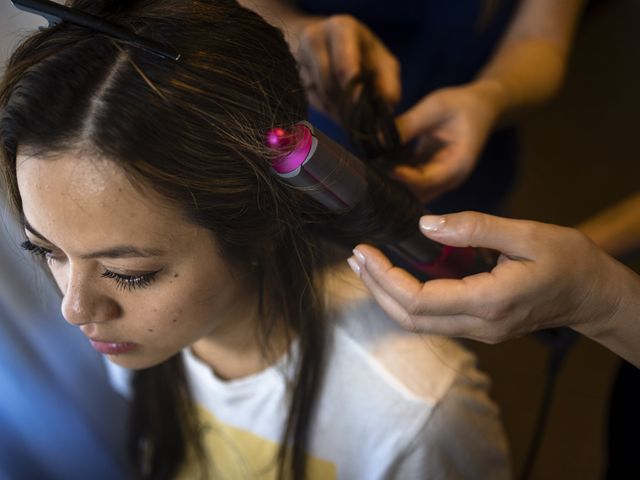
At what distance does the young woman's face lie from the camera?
1.67 ft

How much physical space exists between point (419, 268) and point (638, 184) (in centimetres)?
84

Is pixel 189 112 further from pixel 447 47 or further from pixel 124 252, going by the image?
pixel 447 47

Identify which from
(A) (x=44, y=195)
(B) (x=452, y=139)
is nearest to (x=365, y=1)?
(B) (x=452, y=139)

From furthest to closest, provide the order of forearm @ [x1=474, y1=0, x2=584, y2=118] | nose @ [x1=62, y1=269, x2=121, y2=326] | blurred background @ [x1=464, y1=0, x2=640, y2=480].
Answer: blurred background @ [x1=464, y1=0, x2=640, y2=480], forearm @ [x1=474, y1=0, x2=584, y2=118], nose @ [x1=62, y1=269, x2=121, y2=326]

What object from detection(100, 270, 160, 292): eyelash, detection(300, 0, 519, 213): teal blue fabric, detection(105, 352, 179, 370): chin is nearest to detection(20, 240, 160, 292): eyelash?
detection(100, 270, 160, 292): eyelash

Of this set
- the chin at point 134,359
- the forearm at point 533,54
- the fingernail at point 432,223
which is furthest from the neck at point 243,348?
the forearm at point 533,54

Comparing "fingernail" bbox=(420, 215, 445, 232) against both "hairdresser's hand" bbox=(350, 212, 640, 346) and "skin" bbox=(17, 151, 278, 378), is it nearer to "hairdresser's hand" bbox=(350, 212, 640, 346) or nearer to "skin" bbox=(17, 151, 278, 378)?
"hairdresser's hand" bbox=(350, 212, 640, 346)

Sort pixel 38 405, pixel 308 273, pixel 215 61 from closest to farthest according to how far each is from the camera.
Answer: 1. pixel 215 61
2. pixel 308 273
3. pixel 38 405

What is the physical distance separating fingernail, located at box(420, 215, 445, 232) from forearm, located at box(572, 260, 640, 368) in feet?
0.49

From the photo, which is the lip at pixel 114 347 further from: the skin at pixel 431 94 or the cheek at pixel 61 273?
the skin at pixel 431 94

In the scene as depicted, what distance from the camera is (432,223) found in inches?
18.4

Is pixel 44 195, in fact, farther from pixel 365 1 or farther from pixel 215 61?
pixel 365 1

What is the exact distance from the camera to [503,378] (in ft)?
4.13

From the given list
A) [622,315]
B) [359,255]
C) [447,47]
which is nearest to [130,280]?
[359,255]
